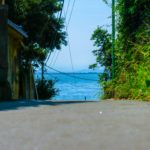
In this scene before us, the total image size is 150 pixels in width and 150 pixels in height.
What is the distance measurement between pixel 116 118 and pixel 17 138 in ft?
7.44

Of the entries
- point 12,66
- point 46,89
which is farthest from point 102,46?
point 46,89

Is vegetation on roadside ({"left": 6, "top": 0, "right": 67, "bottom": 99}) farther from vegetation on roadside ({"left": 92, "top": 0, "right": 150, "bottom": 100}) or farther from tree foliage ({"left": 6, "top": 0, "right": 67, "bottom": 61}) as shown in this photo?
vegetation on roadside ({"left": 92, "top": 0, "right": 150, "bottom": 100})

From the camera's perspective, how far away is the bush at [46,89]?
117ft

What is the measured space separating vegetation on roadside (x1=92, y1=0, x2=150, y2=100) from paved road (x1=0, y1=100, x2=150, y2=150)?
18.9 ft

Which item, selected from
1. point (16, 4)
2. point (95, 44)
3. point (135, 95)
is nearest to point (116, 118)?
point (135, 95)

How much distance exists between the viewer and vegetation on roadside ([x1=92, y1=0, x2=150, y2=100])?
1645cm

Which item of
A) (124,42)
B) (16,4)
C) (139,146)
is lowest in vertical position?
(139,146)

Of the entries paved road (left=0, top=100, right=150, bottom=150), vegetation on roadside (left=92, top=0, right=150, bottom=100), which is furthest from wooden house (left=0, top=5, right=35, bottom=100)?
paved road (left=0, top=100, right=150, bottom=150)

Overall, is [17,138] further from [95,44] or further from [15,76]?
[15,76]

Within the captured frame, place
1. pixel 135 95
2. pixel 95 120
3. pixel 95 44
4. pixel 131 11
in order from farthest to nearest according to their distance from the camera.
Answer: pixel 95 44, pixel 131 11, pixel 135 95, pixel 95 120

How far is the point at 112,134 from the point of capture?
765 cm

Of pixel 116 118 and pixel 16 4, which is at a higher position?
pixel 16 4

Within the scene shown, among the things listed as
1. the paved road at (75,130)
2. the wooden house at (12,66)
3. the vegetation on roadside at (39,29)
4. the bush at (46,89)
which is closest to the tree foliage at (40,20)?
the vegetation on roadside at (39,29)

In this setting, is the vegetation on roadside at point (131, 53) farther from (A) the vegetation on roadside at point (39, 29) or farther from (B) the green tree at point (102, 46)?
(A) the vegetation on roadside at point (39, 29)
